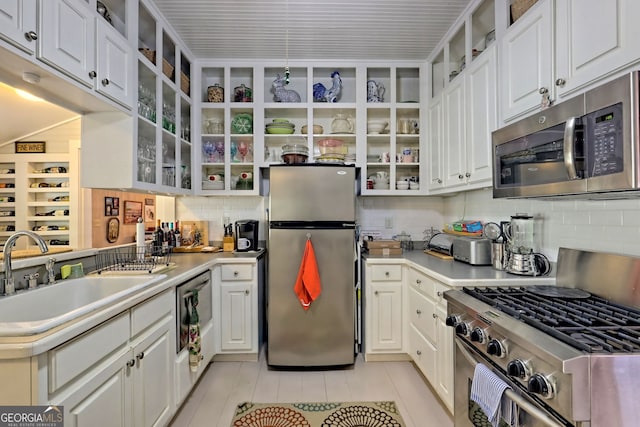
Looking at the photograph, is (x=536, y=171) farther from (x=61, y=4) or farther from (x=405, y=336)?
(x=61, y=4)

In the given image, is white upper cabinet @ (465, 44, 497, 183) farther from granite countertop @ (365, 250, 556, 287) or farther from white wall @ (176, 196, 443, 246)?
white wall @ (176, 196, 443, 246)

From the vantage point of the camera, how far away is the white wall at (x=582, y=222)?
1.43m

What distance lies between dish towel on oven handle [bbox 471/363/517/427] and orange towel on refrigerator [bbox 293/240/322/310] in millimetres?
1382

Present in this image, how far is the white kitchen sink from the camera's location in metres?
0.98

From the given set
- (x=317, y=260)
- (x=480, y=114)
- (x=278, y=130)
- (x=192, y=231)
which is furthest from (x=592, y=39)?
(x=192, y=231)

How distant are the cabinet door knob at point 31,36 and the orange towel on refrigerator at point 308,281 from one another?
6.11 ft

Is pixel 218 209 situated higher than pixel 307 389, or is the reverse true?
pixel 218 209

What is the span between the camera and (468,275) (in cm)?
185

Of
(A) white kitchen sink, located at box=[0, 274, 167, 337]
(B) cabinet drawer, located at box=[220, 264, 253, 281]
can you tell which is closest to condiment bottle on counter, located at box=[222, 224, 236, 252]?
(B) cabinet drawer, located at box=[220, 264, 253, 281]

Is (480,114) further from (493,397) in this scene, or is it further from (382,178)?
(493,397)

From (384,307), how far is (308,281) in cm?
69

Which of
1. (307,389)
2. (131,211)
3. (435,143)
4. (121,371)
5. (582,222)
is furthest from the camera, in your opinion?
(131,211)

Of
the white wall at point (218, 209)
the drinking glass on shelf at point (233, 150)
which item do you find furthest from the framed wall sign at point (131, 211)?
the drinking glass on shelf at point (233, 150)

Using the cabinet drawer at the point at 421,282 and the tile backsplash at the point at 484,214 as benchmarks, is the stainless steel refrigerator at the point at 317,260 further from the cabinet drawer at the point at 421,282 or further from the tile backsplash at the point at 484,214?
the tile backsplash at the point at 484,214
